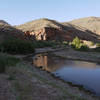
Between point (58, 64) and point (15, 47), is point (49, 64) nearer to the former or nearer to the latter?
point (58, 64)

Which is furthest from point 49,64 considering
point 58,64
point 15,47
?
point 15,47

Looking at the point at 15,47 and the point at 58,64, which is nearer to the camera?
the point at 58,64

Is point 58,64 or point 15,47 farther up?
point 15,47

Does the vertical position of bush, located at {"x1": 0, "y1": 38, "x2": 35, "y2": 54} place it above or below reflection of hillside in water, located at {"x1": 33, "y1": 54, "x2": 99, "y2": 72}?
above

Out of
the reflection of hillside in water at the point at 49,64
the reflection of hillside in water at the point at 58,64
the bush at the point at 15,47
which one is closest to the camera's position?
the reflection of hillside in water at the point at 49,64

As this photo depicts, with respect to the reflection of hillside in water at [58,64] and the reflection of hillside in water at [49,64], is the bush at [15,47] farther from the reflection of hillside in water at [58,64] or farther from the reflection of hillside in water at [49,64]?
the reflection of hillside in water at [58,64]

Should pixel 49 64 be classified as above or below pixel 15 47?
below

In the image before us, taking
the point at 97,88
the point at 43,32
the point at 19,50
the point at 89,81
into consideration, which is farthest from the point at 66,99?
the point at 43,32

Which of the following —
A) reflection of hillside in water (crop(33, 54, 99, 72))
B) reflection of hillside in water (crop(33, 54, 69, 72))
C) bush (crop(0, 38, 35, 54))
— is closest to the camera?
reflection of hillside in water (crop(33, 54, 69, 72))

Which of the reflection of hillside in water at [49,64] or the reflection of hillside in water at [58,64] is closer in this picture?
the reflection of hillside in water at [49,64]

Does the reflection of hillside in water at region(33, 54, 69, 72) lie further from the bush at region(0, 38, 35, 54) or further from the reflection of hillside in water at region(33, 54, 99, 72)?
the bush at region(0, 38, 35, 54)

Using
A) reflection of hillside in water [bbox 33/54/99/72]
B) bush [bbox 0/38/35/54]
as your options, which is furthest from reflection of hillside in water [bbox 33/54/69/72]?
bush [bbox 0/38/35/54]

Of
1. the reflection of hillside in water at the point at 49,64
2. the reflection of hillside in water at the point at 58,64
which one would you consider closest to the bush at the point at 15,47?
the reflection of hillside in water at the point at 49,64

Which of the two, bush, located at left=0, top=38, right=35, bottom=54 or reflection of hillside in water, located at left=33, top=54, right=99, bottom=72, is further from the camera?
bush, located at left=0, top=38, right=35, bottom=54
